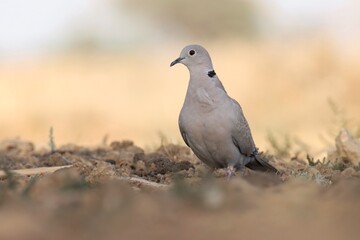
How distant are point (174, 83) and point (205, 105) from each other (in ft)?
52.6

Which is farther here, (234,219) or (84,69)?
(84,69)

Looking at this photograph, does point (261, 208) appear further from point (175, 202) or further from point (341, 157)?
point (341, 157)

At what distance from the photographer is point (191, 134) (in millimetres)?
6855

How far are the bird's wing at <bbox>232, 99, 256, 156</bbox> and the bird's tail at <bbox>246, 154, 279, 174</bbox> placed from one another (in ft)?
0.79

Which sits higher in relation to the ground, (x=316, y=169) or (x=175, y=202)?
(x=175, y=202)

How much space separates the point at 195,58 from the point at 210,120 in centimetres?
65

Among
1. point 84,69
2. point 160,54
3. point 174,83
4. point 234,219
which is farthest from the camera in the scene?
point 160,54

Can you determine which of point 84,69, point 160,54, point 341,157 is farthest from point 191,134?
point 160,54

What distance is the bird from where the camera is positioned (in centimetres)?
679

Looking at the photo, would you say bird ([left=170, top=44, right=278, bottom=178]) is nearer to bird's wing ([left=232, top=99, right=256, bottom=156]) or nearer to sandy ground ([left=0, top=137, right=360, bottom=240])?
bird's wing ([left=232, top=99, right=256, bottom=156])

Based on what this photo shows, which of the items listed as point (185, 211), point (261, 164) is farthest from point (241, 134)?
point (185, 211)

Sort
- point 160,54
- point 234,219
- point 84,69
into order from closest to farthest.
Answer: point 234,219 < point 84,69 < point 160,54

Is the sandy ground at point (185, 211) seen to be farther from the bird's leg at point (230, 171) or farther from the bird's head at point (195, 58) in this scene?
the bird's head at point (195, 58)

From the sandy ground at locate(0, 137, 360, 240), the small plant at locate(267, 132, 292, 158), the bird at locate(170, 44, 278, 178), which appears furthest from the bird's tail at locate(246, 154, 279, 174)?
the sandy ground at locate(0, 137, 360, 240)
